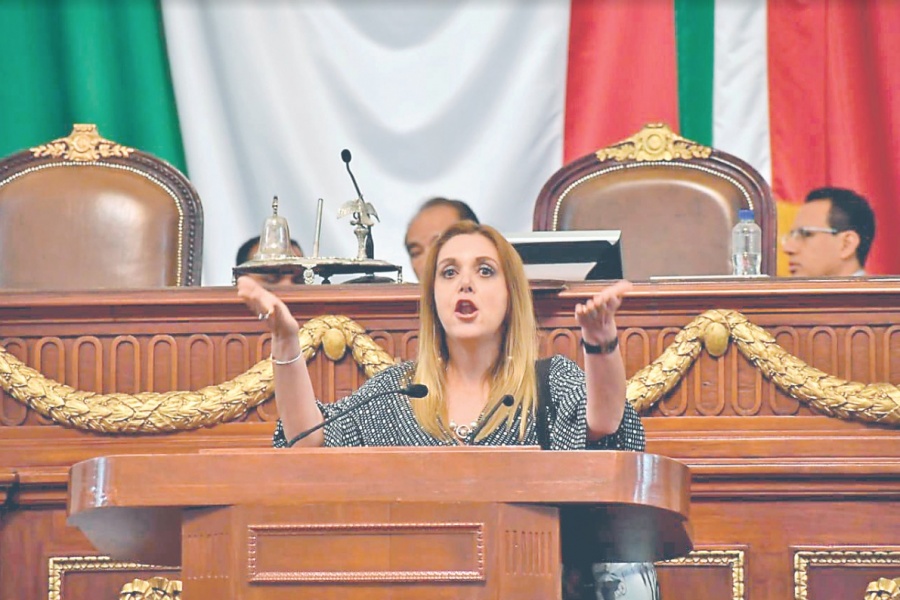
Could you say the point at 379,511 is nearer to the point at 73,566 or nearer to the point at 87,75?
the point at 73,566

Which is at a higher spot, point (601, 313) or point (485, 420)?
point (601, 313)

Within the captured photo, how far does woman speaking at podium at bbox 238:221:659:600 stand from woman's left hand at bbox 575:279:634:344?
0.08m

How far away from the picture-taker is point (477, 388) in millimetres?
3094

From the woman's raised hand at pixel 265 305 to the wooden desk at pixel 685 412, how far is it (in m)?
0.79

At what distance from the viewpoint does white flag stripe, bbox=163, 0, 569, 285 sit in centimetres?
539

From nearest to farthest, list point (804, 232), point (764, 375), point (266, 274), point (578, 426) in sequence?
point (578, 426), point (764, 375), point (266, 274), point (804, 232)

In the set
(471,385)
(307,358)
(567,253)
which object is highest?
(567,253)

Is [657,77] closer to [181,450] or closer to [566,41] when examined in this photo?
[566,41]

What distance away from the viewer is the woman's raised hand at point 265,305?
8.48 feet

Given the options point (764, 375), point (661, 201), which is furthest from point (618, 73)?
point (764, 375)

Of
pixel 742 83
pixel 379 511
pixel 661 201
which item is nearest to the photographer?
pixel 379 511

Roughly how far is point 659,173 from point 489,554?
255 centimetres

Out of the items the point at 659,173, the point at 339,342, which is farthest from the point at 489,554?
the point at 659,173

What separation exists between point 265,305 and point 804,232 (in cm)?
259
